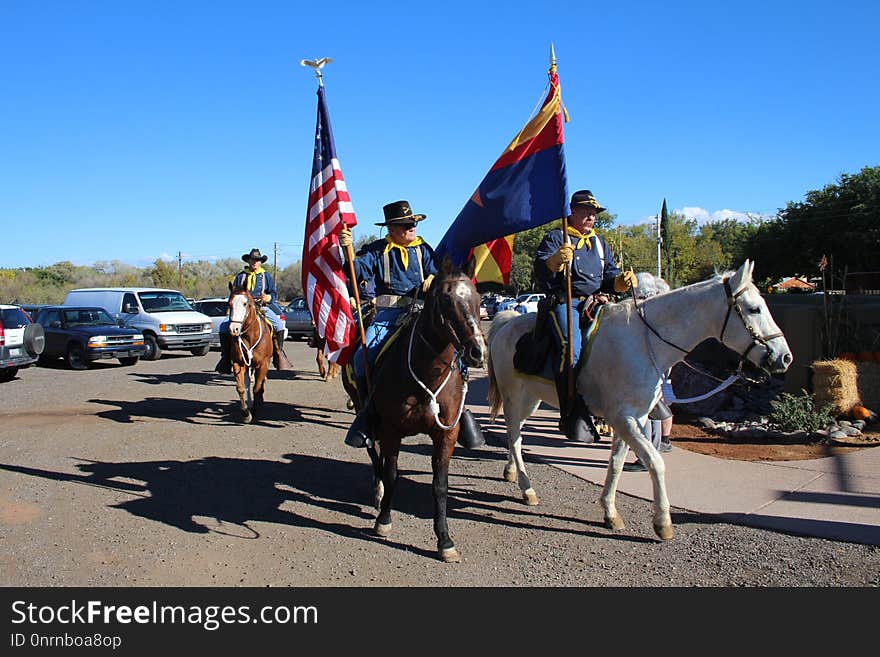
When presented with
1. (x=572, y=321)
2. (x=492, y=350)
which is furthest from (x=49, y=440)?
(x=572, y=321)

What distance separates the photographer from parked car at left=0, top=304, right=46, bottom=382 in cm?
1617

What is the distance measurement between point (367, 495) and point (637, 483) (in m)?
2.85

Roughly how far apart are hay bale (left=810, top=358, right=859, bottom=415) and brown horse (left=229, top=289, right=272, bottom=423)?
8.25m

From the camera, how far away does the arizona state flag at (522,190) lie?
20.0ft

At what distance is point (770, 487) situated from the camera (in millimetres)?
6828

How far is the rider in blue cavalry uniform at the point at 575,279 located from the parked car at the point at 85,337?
1666 cm

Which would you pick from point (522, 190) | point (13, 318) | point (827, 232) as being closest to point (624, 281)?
point (522, 190)

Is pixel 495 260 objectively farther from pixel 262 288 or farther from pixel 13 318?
pixel 13 318

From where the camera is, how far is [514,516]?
624cm

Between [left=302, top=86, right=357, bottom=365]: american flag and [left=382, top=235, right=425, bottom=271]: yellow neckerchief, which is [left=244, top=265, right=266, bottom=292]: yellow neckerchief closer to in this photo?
[left=302, top=86, right=357, bottom=365]: american flag

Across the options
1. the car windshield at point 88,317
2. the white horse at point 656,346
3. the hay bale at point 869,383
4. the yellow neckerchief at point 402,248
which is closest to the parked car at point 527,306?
the white horse at point 656,346

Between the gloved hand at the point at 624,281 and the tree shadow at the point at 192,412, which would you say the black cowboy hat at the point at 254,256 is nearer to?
the tree shadow at the point at 192,412

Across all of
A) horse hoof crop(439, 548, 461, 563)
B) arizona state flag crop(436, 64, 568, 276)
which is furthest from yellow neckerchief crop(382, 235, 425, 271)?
horse hoof crop(439, 548, 461, 563)

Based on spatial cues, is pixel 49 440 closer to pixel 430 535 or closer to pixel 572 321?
pixel 430 535
